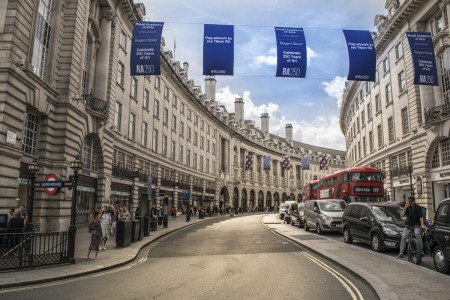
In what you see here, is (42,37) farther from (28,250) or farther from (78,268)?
(78,268)

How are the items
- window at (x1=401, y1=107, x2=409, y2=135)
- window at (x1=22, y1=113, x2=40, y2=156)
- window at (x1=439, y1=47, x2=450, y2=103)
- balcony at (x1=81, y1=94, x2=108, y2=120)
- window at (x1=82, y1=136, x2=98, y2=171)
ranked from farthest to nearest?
window at (x1=401, y1=107, x2=409, y2=135) < window at (x1=439, y1=47, x2=450, y2=103) < window at (x1=82, y1=136, x2=98, y2=171) < balcony at (x1=81, y1=94, x2=108, y2=120) < window at (x1=22, y1=113, x2=40, y2=156)

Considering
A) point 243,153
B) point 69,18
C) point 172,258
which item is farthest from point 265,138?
point 172,258

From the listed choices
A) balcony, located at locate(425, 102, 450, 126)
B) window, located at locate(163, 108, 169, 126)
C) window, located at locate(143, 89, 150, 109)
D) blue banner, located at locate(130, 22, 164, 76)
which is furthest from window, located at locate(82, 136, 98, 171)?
balcony, located at locate(425, 102, 450, 126)

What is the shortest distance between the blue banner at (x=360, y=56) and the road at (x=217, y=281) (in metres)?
8.29

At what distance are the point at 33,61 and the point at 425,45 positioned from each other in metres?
19.6

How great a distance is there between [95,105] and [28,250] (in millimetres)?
15252

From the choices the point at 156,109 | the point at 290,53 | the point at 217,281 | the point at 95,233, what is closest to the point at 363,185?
the point at 290,53

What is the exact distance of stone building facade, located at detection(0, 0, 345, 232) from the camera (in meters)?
16.2

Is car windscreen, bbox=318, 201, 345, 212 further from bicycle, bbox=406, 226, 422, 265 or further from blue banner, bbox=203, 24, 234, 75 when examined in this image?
blue banner, bbox=203, 24, 234, 75

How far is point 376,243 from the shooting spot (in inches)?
554

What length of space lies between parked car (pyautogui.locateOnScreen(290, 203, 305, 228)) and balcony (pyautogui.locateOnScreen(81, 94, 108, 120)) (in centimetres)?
1553

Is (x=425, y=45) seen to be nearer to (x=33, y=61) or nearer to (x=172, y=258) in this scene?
(x=172, y=258)

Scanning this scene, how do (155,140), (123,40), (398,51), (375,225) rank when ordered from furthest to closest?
(155,140) < (398,51) < (123,40) < (375,225)

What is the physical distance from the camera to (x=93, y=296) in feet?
25.3
